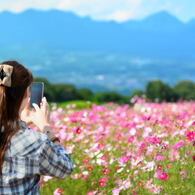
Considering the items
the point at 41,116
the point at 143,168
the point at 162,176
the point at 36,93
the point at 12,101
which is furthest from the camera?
the point at 143,168

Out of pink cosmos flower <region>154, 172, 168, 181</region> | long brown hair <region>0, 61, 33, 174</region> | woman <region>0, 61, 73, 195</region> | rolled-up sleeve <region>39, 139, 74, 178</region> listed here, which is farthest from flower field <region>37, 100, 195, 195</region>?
long brown hair <region>0, 61, 33, 174</region>

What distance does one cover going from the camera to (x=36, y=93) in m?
2.36

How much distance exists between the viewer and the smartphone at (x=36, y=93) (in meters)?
2.35

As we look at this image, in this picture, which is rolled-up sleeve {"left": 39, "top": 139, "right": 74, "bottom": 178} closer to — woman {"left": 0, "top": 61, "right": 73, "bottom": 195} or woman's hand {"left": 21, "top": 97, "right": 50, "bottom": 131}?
woman {"left": 0, "top": 61, "right": 73, "bottom": 195}

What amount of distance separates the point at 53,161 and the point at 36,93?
0.44 m

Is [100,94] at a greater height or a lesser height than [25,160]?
lesser

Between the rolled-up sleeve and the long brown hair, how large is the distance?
169 millimetres

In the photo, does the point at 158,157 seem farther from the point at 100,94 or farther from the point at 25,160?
the point at 100,94

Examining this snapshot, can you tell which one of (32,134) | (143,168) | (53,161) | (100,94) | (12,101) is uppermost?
(12,101)

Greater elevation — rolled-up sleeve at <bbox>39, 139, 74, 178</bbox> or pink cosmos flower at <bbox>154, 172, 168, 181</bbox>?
rolled-up sleeve at <bbox>39, 139, 74, 178</bbox>

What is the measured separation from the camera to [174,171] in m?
3.69

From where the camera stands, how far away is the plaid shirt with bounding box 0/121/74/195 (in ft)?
6.68

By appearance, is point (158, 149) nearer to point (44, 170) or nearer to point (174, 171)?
point (174, 171)

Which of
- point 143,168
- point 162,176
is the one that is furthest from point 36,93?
point 143,168
